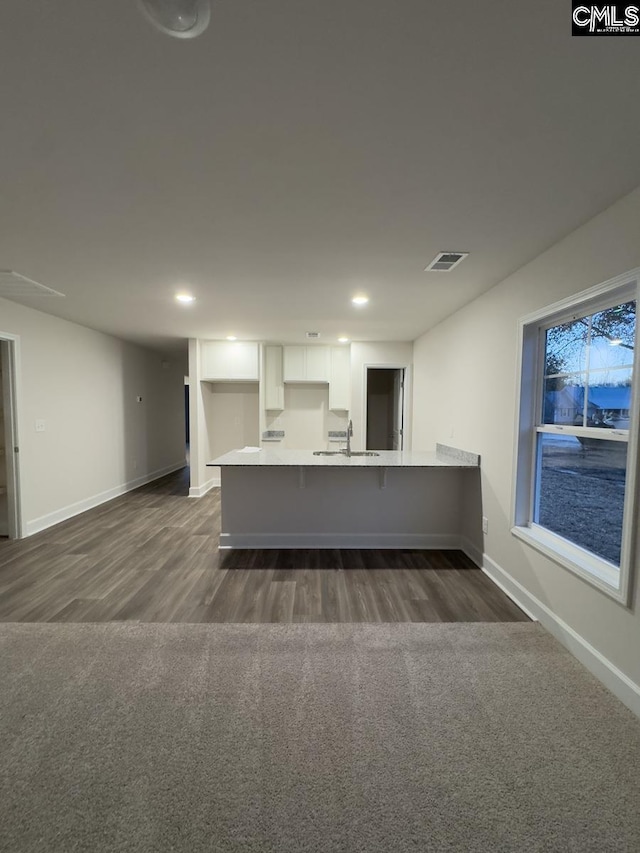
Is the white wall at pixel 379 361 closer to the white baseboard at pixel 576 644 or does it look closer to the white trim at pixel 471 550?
the white trim at pixel 471 550

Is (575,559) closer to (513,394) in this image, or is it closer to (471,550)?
(513,394)

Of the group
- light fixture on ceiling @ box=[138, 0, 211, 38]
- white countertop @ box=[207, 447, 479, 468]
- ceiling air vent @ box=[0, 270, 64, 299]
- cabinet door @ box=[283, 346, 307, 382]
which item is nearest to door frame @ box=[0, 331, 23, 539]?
ceiling air vent @ box=[0, 270, 64, 299]

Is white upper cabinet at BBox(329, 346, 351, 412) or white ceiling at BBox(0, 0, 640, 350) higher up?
white ceiling at BBox(0, 0, 640, 350)

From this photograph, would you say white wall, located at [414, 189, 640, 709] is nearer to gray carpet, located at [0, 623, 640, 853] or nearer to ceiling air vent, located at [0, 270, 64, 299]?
gray carpet, located at [0, 623, 640, 853]

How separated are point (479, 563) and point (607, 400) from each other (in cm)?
184

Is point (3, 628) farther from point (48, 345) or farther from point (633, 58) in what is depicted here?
point (633, 58)

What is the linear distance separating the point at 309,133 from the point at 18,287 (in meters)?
3.16

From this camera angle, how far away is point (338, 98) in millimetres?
1215

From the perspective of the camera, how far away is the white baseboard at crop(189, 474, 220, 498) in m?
5.54

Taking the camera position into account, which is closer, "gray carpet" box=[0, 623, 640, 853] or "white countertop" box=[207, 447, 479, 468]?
"gray carpet" box=[0, 623, 640, 853]

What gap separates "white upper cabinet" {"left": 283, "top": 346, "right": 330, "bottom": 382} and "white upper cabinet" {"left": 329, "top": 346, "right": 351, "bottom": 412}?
11 centimetres

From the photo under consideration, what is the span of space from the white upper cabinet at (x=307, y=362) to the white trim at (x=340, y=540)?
9.65ft

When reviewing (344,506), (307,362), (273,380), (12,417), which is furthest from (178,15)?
(273,380)

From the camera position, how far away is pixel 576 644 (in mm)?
1996
